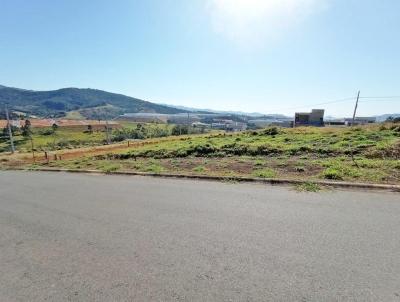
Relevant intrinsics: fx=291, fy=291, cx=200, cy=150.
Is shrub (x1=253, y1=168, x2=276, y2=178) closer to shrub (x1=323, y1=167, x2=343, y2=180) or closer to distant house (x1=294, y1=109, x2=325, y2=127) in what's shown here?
shrub (x1=323, y1=167, x2=343, y2=180)

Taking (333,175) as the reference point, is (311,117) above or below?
below

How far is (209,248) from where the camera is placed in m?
3.89

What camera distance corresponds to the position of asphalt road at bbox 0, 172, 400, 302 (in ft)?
9.71

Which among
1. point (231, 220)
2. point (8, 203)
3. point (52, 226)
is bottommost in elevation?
point (8, 203)

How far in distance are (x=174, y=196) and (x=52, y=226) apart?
264 cm

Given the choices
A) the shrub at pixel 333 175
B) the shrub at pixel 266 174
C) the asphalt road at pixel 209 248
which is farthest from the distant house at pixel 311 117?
the asphalt road at pixel 209 248

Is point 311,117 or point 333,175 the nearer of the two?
point 333,175

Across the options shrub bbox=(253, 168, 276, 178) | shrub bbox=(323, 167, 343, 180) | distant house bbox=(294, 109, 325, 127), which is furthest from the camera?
distant house bbox=(294, 109, 325, 127)

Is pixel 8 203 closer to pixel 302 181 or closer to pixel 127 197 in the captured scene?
pixel 127 197

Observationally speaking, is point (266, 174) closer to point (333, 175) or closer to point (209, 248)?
point (333, 175)

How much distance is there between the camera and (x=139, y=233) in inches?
181

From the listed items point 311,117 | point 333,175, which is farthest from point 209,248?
point 311,117

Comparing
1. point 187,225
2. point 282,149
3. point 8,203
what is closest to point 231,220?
point 187,225

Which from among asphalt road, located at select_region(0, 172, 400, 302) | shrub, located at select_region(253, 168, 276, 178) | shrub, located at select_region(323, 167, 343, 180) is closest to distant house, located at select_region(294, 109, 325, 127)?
shrub, located at select_region(253, 168, 276, 178)
